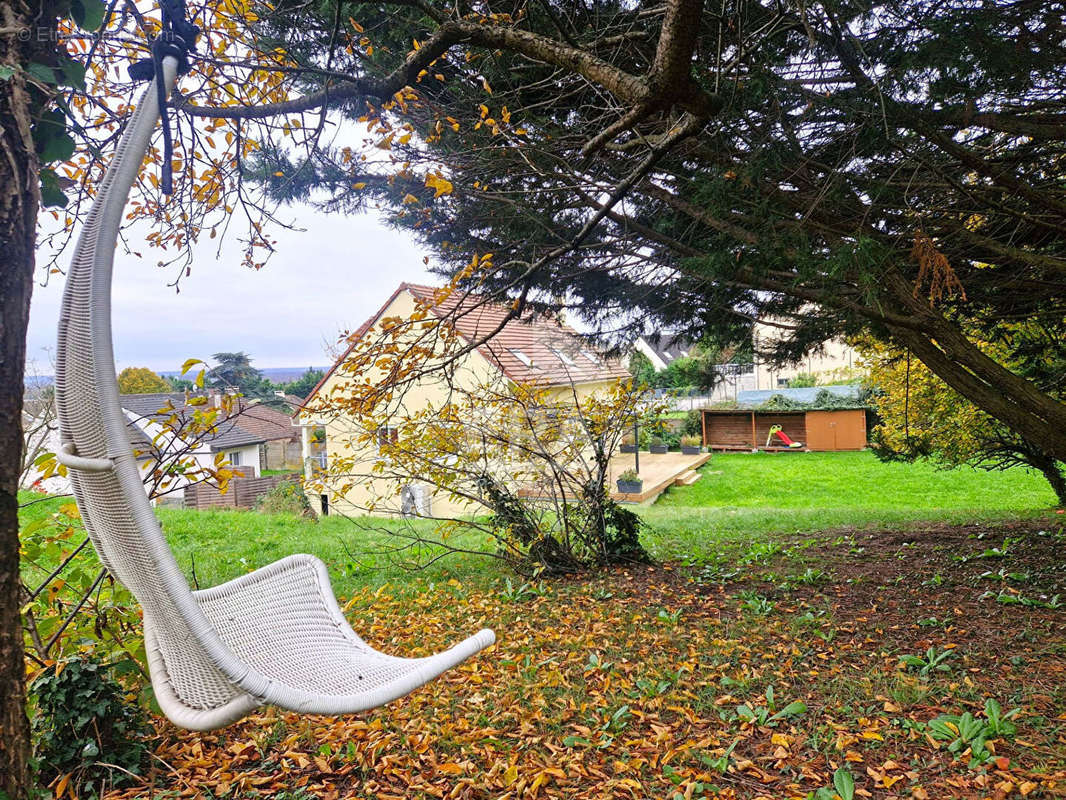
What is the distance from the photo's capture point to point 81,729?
2070 mm

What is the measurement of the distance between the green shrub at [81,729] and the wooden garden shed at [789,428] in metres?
18.4

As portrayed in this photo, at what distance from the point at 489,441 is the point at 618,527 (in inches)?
51.6

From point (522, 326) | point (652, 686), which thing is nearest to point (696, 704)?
point (652, 686)

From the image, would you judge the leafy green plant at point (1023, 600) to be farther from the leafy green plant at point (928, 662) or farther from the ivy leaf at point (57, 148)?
the ivy leaf at point (57, 148)

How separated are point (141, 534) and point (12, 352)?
1.81 ft

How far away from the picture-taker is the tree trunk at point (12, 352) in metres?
1.32

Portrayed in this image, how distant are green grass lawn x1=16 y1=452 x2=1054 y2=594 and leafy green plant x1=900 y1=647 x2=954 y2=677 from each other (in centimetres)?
240

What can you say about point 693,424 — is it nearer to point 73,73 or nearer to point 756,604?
point 756,604

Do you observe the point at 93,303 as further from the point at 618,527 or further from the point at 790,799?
the point at 618,527

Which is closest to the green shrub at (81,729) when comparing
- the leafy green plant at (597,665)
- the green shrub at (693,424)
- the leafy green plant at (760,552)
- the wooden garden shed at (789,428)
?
the leafy green plant at (597,665)

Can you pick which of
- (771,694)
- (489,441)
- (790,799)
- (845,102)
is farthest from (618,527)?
(845,102)

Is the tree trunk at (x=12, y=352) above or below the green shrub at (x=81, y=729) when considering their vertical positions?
above

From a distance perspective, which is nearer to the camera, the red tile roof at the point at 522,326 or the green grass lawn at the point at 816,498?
the red tile roof at the point at 522,326

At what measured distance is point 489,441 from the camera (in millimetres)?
4793
